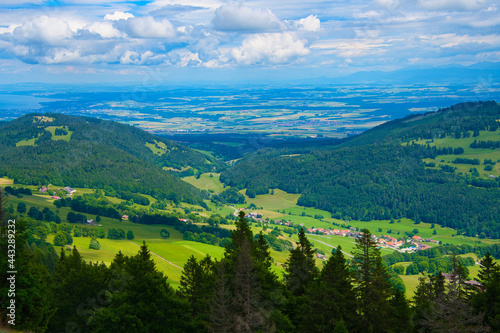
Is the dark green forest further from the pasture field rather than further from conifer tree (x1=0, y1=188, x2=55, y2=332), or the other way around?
the pasture field

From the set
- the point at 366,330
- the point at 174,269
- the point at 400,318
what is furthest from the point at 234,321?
the point at 174,269

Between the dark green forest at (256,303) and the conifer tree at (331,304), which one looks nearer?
the dark green forest at (256,303)

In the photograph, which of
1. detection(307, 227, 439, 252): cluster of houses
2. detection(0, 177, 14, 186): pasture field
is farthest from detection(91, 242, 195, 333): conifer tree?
detection(0, 177, 14, 186): pasture field

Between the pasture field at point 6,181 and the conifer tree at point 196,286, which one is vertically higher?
the pasture field at point 6,181

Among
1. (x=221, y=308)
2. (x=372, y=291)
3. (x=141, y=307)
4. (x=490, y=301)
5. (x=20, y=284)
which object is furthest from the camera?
(x=490, y=301)

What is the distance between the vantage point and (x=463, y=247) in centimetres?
16050

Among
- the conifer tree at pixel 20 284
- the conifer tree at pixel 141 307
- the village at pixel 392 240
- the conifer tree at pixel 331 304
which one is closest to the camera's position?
the conifer tree at pixel 20 284

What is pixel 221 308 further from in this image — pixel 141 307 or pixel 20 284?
pixel 20 284

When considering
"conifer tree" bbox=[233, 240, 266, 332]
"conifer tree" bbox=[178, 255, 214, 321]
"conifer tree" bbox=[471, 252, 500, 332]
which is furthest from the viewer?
"conifer tree" bbox=[178, 255, 214, 321]

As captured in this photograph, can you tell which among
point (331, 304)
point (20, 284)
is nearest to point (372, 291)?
point (331, 304)

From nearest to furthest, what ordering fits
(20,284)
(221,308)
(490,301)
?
(20,284) < (221,308) < (490,301)

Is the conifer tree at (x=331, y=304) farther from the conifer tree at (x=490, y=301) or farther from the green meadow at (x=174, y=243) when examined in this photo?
the green meadow at (x=174, y=243)

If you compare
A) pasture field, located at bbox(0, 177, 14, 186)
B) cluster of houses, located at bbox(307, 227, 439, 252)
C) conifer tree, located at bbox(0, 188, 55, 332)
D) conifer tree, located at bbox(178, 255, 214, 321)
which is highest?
pasture field, located at bbox(0, 177, 14, 186)

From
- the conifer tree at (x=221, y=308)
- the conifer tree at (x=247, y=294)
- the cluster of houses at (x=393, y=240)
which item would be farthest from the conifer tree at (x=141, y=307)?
the cluster of houses at (x=393, y=240)
